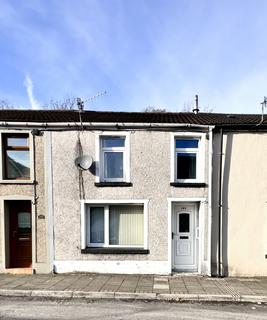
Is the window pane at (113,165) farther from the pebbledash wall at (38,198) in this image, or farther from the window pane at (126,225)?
the pebbledash wall at (38,198)

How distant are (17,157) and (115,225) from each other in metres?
3.76

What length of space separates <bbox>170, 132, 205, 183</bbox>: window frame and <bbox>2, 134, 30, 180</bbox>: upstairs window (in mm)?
4520

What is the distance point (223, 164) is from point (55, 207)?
17.5ft

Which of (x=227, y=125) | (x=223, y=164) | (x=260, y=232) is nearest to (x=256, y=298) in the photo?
(x=260, y=232)

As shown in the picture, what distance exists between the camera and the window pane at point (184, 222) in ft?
30.7

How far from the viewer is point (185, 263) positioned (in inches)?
364

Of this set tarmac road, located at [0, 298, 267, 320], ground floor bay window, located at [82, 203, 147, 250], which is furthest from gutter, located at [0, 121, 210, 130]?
tarmac road, located at [0, 298, 267, 320]

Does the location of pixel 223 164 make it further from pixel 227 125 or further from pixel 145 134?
pixel 145 134

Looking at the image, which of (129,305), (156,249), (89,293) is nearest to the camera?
(129,305)

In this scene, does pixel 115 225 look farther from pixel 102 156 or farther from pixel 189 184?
pixel 189 184

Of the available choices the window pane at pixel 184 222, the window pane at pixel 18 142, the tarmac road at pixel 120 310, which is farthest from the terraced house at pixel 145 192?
the tarmac road at pixel 120 310

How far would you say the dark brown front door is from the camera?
368 inches

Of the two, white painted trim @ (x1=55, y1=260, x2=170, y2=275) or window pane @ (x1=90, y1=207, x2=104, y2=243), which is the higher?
window pane @ (x1=90, y1=207, x2=104, y2=243)

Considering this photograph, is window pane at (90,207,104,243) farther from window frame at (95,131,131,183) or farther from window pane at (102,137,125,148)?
window pane at (102,137,125,148)
